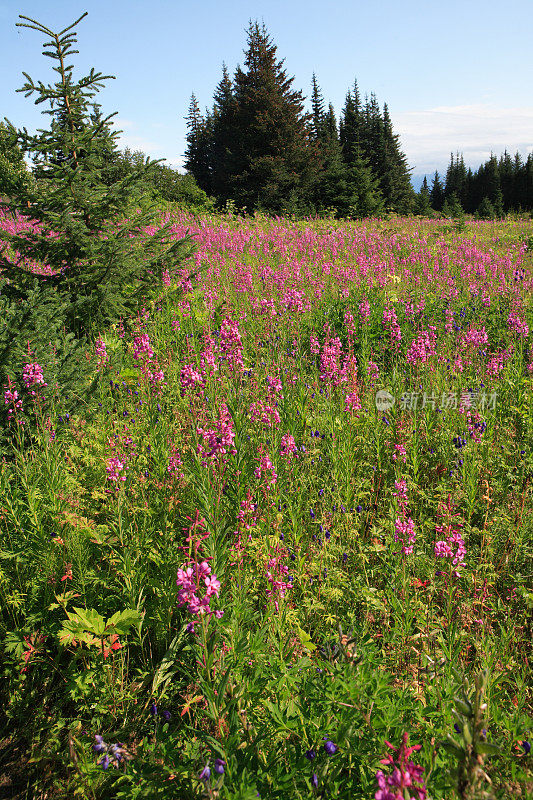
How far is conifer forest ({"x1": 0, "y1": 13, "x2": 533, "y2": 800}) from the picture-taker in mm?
1725

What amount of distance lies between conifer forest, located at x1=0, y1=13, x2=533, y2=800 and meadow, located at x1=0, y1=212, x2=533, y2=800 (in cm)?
2

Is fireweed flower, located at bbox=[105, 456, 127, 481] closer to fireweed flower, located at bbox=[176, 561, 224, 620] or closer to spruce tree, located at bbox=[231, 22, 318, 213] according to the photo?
fireweed flower, located at bbox=[176, 561, 224, 620]

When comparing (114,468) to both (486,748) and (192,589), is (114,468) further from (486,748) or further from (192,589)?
(486,748)

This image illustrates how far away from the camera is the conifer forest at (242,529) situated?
5.66 ft

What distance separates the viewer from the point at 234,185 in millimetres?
30250

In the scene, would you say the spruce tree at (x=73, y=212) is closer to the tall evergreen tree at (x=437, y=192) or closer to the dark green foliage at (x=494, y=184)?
the dark green foliage at (x=494, y=184)

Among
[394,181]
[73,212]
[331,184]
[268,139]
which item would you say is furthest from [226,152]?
[73,212]

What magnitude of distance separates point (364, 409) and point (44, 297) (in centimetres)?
353

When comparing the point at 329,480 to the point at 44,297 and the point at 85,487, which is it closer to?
the point at 85,487

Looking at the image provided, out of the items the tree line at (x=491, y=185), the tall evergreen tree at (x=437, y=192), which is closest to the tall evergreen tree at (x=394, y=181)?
the tree line at (x=491, y=185)

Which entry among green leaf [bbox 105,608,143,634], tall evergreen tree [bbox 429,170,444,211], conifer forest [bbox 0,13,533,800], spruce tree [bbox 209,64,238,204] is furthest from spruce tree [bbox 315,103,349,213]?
tall evergreen tree [bbox 429,170,444,211]

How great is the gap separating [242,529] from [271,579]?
0.49 metres

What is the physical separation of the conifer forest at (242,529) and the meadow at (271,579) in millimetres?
21

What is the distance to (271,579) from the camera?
2520 millimetres
